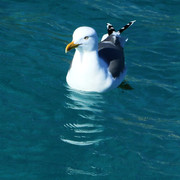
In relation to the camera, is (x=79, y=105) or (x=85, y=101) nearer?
(x=79, y=105)

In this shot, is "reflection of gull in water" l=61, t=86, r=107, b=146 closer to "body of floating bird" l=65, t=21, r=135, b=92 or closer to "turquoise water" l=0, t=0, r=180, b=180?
"turquoise water" l=0, t=0, r=180, b=180

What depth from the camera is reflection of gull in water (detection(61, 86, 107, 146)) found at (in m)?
6.12

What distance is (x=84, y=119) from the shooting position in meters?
6.66

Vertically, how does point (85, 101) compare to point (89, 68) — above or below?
below

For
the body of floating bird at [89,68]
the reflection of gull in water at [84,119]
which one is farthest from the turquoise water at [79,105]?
the body of floating bird at [89,68]

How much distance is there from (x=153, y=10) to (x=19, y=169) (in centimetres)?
726

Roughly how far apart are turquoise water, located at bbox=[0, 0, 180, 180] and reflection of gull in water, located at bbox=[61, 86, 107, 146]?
14mm

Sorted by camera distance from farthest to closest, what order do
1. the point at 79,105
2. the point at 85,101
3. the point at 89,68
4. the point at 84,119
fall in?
the point at 89,68 < the point at 85,101 < the point at 79,105 < the point at 84,119

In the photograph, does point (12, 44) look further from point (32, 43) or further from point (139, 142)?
point (139, 142)

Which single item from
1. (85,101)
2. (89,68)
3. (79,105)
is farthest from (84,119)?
(89,68)

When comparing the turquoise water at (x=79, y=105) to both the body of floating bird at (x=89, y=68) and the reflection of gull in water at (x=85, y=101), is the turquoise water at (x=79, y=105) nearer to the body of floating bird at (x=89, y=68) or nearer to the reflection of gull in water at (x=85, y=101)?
the reflection of gull in water at (x=85, y=101)

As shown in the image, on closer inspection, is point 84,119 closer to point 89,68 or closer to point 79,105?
point 79,105

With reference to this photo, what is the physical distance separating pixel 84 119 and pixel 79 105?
0.48m

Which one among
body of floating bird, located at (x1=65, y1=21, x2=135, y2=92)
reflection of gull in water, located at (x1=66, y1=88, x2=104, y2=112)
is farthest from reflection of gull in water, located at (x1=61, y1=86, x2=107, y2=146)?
body of floating bird, located at (x1=65, y1=21, x2=135, y2=92)
